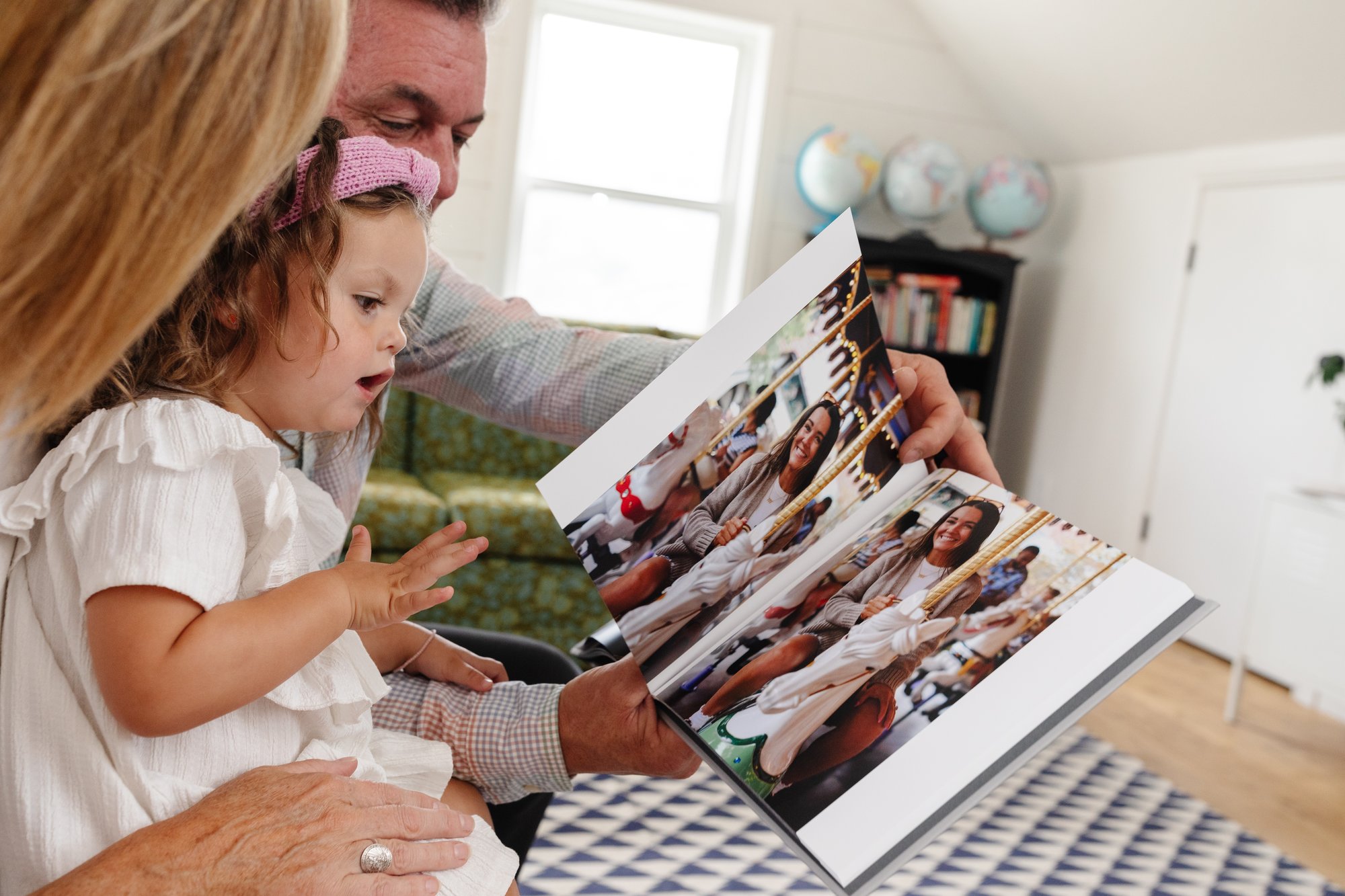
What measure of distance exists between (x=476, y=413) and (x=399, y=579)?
0.63m

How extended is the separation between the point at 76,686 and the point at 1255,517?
3.92 metres

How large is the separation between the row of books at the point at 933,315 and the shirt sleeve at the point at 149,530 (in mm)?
4111

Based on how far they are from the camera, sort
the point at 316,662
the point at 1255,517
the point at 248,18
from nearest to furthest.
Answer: the point at 248,18
the point at 316,662
the point at 1255,517

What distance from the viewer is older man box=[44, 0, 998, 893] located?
0.62m

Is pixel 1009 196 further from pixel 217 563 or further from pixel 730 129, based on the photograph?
pixel 217 563

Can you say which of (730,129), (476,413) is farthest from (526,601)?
(730,129)

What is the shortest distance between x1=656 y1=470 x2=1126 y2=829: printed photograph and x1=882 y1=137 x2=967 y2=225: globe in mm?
3940

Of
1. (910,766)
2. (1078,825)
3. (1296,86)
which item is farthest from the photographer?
(1296,86)

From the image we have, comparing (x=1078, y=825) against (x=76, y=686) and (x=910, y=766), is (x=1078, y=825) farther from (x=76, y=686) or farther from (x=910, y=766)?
(x=76, y=686)

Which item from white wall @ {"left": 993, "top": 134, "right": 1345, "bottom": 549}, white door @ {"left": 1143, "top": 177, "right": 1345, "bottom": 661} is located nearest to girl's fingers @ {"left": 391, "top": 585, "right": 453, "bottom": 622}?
white door @ {"left": 1143, "top": 177, "right": 1345, "bottom": 661}

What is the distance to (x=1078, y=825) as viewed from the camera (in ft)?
8.11

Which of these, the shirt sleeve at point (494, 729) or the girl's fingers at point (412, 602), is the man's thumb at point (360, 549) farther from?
the shirt sleeve at point (494, 729)

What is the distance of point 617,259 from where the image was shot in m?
4.72

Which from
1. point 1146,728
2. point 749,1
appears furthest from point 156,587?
point 749,1
